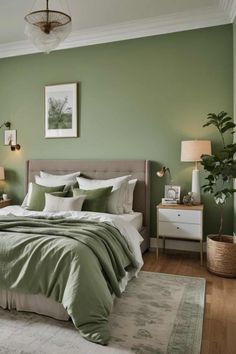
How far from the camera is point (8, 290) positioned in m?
2.29

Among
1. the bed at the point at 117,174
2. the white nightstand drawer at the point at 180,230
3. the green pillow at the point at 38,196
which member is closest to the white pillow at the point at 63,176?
the bed at the point at 117,174

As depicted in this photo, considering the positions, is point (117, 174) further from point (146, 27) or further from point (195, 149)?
point (146, 27)

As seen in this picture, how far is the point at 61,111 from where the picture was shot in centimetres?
464

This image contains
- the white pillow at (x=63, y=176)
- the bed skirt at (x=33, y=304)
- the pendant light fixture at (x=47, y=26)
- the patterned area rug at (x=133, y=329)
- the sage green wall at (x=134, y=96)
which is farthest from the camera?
the white pillow at (x=63, y=176)

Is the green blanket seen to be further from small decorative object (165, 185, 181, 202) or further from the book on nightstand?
small decorative object (165, 185, 181, 202)

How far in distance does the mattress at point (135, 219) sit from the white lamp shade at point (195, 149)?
97cm

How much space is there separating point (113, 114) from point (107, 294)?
2877 millimetres

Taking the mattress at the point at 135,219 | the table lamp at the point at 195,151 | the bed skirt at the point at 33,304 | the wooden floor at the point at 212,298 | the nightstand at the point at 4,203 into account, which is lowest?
the wooden floor at the point at 212,298

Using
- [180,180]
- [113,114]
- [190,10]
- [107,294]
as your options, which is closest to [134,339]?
[107,294]

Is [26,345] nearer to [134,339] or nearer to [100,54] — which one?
[134,339]

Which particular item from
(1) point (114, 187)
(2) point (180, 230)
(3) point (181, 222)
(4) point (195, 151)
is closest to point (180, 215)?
(3) point (181, 222)

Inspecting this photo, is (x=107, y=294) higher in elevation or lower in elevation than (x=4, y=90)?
lower

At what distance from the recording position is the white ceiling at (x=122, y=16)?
3576 millimetres

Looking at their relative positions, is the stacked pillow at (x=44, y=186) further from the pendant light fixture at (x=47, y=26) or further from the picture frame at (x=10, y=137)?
the pendant light fixture at (x=47, y=26)
